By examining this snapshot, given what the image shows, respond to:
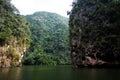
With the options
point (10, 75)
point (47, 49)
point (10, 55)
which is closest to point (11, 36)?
point (10, 55)

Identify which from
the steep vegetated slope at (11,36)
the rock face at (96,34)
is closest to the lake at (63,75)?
the rock face at (96,34)

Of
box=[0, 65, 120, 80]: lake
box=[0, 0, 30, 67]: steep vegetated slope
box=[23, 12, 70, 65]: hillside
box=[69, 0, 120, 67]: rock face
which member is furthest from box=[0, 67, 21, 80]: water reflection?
box=[23, 12, 70, 65]: hillside

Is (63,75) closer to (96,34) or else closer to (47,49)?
(96,34)

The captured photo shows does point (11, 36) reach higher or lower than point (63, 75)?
higher

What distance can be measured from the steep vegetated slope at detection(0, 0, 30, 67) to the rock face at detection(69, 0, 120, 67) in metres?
17.3

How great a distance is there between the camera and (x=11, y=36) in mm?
68750

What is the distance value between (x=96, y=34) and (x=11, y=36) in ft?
83.1

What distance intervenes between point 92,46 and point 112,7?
936 centimetres

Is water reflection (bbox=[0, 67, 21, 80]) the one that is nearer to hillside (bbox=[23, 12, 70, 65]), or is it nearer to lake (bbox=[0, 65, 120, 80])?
lake (bbox=[0, 65, 120, 80])

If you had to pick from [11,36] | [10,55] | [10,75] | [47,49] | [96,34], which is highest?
[11,36]

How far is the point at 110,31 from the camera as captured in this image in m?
52.6

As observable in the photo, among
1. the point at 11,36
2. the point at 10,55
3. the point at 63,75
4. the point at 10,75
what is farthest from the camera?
the point at 11,36

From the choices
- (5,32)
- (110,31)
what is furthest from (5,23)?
(110,31)

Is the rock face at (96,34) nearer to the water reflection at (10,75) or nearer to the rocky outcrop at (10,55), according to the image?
the rocky outcrop at (10,55)
